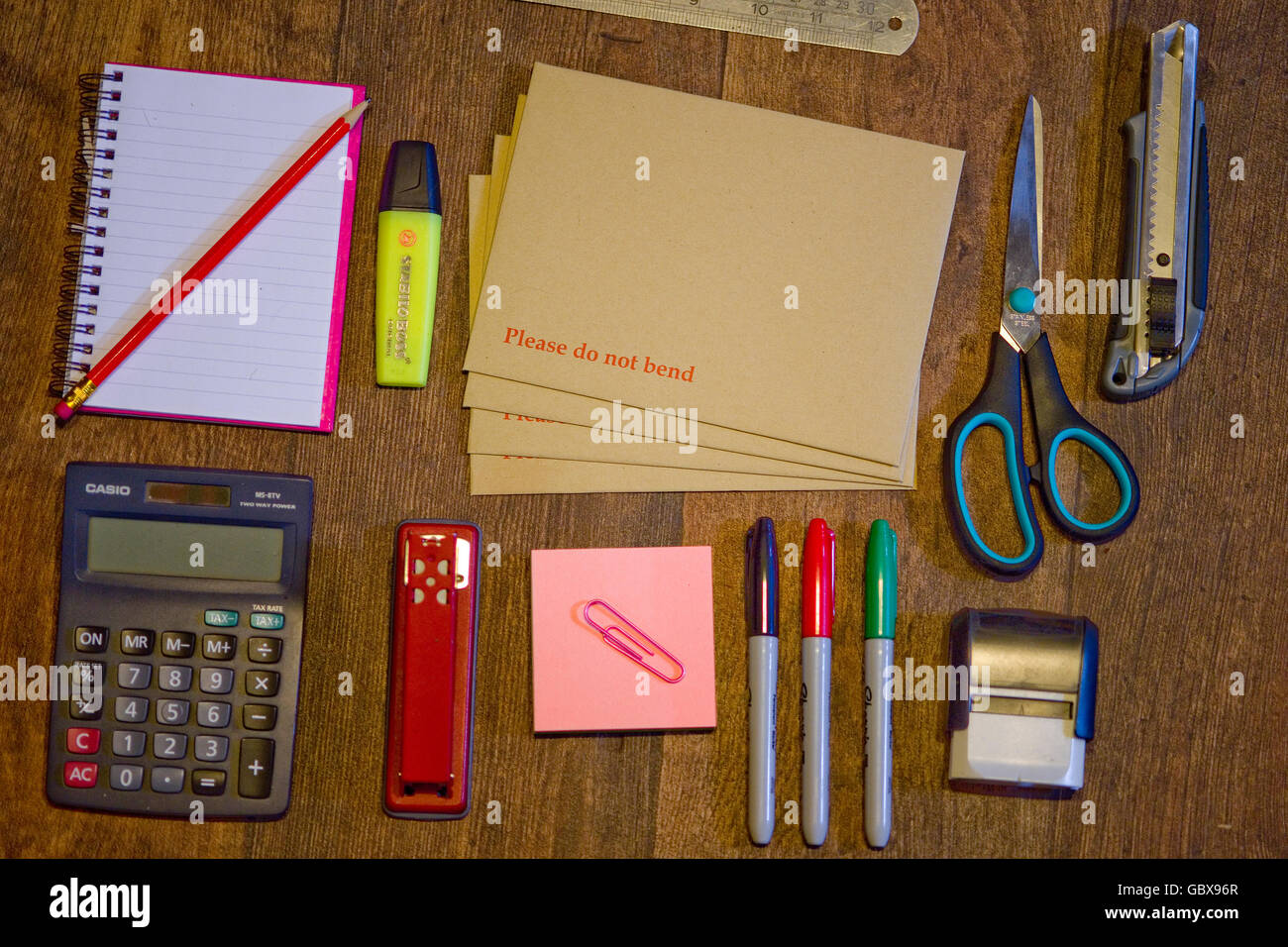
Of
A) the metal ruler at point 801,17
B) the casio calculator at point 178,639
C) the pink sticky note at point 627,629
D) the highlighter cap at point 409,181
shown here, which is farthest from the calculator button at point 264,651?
the metal ruler at point 801,17

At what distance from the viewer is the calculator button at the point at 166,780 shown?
75cm

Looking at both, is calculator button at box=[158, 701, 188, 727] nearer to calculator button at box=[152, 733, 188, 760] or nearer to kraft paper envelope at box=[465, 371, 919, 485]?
calculator button at box=[152, 733, 188, 760]

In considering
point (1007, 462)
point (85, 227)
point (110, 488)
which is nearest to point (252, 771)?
point (110, 488)

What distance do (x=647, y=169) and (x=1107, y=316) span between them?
421 millimetres

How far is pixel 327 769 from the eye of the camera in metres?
0.78

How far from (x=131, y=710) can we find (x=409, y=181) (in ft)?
1.57

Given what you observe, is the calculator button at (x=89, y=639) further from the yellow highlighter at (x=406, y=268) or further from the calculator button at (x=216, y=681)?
the yellow highlighter at (x=406, y=268)

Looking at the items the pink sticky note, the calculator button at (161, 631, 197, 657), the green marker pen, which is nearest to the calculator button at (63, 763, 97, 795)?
the calculator button at (161, 631, 197, 657)

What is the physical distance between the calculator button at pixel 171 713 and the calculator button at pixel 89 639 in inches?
2.6

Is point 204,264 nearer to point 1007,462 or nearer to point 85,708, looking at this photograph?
point 85,708

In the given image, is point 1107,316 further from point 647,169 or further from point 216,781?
point 216,781

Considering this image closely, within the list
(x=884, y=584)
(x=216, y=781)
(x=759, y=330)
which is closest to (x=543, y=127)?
(x=759, y=330)

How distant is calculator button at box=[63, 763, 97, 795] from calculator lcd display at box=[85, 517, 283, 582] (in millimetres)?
152

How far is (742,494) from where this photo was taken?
822 mm
